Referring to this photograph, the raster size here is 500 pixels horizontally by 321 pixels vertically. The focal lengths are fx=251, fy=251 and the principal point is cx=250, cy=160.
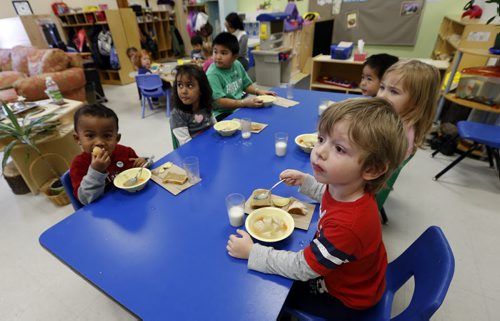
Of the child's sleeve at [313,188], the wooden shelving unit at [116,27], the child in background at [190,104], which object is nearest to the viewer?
the child's sleeve at [313,188]

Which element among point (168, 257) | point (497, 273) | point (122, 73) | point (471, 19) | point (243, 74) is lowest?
point (497, 273)

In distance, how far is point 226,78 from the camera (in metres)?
2.48

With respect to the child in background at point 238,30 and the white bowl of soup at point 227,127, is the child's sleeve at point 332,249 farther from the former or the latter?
the child in background at point 238,30

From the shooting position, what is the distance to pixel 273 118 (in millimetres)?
2053

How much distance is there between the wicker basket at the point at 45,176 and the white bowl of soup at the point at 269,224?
7.59ft

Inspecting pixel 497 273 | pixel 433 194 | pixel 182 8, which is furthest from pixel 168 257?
pixel 182 8

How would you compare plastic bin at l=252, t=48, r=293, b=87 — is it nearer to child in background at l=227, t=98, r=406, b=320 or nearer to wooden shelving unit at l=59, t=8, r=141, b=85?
child in background at l=227, t=98, r=406, b=320

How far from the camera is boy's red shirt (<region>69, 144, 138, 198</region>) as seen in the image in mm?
1318

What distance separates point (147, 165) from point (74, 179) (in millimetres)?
363

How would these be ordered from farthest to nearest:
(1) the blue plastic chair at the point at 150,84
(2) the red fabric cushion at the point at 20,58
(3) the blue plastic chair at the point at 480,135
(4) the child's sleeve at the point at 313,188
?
1. (2) the red fabric cushion at the point at 20,58
2. (1) the blue plastic chair at the point at 150,84
3. (3) the blue plastic chair at the point at 480,135
4. (4) the child's sleeve at the point at 313,188

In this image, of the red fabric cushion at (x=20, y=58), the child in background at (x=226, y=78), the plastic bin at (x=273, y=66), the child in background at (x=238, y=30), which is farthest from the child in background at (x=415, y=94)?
the red fabric cushion at (x=20, y=58)

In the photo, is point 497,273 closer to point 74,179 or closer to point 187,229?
point 187,229

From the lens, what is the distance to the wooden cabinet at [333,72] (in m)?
3.96

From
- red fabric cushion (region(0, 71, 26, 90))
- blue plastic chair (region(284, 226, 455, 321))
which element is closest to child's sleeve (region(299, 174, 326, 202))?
blue plastic chair (region(284, 226, 455, 321))
